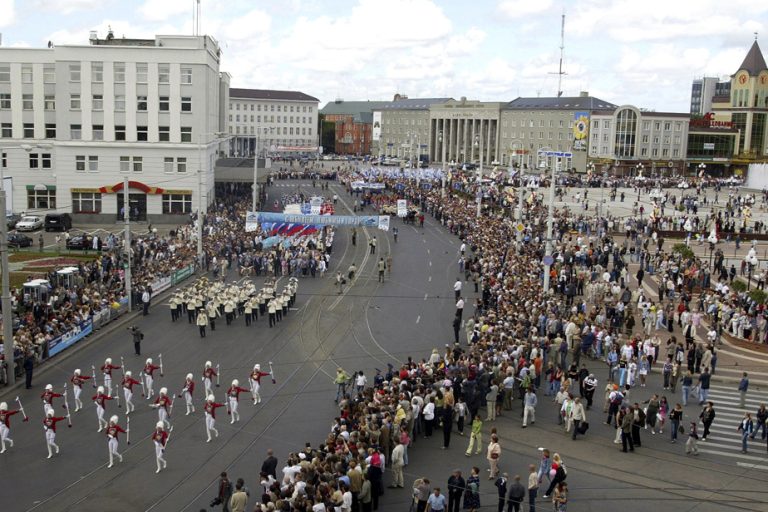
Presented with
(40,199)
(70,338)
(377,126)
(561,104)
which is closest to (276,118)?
(377,126)

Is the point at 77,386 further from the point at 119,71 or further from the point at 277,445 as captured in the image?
the point at 119,71

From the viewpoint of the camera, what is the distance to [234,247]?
2060 inches

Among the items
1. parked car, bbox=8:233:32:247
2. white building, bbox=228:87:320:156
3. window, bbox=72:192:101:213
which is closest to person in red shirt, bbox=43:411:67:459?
parked car, bbox=8:233:32:247

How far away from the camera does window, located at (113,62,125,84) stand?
2594 inches

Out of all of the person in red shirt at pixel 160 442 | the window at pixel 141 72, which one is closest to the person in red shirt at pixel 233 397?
the person in red shirt at pixel 160 442

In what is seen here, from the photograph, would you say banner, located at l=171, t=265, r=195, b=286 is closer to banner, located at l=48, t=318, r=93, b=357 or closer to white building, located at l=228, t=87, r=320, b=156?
banner, located at l=48, t=318, r=93, b=357

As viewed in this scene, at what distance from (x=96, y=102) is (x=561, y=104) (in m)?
87.7

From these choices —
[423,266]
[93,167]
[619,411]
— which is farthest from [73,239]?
[619,411]

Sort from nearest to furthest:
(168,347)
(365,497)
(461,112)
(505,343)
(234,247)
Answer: (365,497) → (505,343) → (168,347) → (234,247) → (461,112)

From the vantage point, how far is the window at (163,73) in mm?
66688

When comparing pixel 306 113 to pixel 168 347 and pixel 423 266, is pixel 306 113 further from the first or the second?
pixel 168 347

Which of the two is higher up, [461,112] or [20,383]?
[461,112]

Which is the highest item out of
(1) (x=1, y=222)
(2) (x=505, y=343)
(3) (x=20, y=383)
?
(1) (x=1, y=222)

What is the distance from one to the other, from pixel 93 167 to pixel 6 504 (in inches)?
2091
